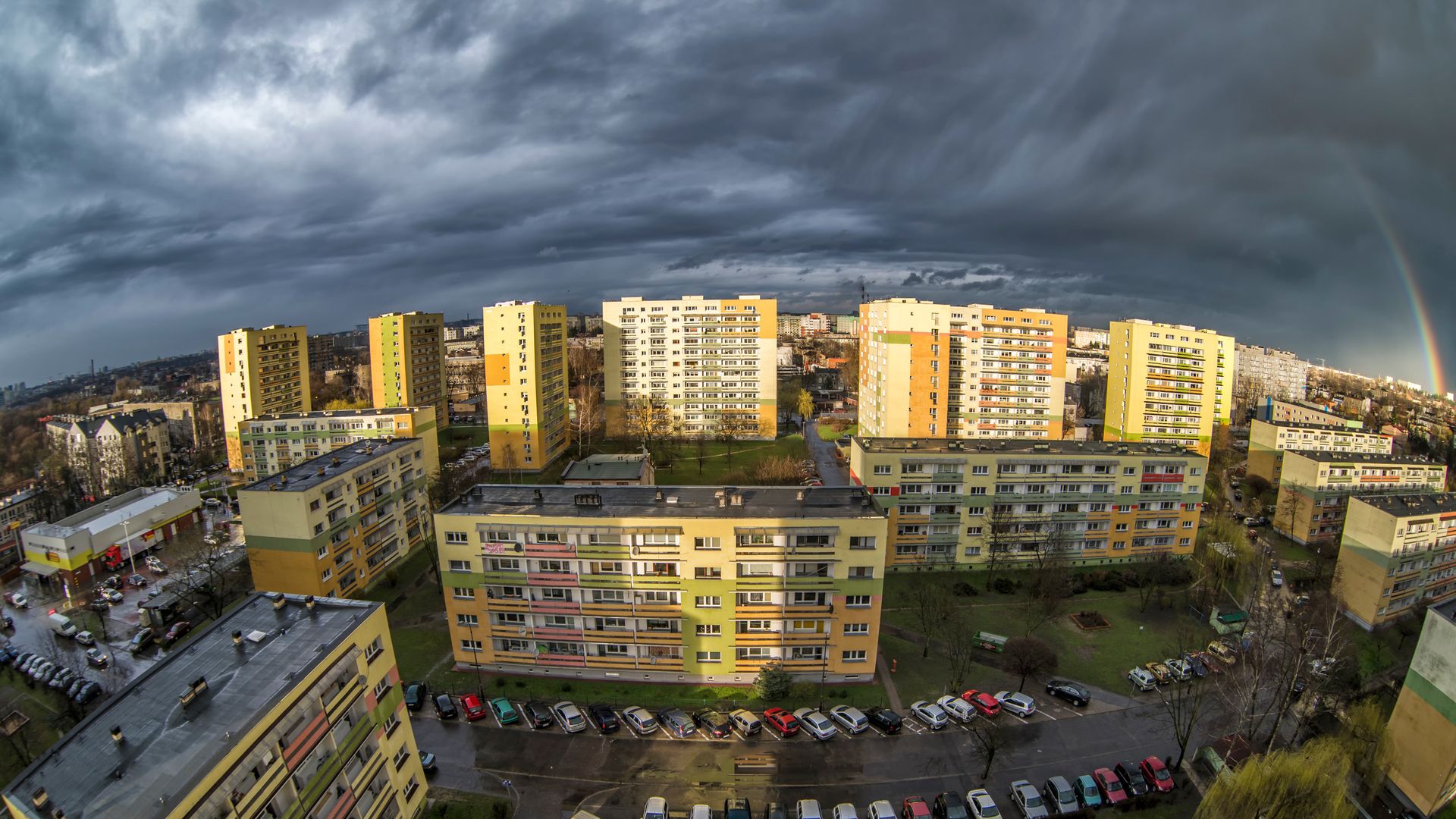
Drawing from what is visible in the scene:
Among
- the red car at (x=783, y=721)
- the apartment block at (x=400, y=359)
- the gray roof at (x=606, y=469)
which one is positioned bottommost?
the red car at (x=783, y=721)

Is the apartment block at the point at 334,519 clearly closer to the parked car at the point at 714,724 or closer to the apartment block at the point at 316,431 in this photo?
the apartment block at the point at 316,431

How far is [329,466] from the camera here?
3269cm

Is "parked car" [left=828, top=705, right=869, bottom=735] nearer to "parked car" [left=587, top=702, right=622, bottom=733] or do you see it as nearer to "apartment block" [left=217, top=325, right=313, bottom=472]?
"parked car" [left=587, top=702, right=622, bottom=733]

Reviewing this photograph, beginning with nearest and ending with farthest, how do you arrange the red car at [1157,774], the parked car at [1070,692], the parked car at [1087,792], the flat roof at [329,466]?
1. the parked car at [1087,792]
2. the red car at [1157,774]
3. the parked car at [1070,692]
4. the flat roof at [329,466]

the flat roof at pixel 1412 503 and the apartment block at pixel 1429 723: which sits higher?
the flat roof at pixel 1412 503

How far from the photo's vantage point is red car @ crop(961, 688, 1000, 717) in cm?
2252

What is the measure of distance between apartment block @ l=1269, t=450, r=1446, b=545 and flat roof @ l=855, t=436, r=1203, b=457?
1184 centimetres

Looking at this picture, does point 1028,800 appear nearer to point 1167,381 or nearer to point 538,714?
point 538,714

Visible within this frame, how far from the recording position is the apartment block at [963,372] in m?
52.1

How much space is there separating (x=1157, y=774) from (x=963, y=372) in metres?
41.1

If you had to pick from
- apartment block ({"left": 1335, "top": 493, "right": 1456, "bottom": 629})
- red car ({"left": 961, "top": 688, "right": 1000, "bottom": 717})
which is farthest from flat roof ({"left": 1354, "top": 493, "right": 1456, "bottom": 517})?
red car ({"left": 961, "top": 688, "right": 1000, "bottom": 717})

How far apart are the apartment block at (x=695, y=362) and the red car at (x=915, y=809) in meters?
51.0

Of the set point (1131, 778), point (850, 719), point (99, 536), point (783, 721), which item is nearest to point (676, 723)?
point (783, 721)

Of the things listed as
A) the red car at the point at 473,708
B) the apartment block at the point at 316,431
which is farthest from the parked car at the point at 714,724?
the apartment block at the point at 316,431
